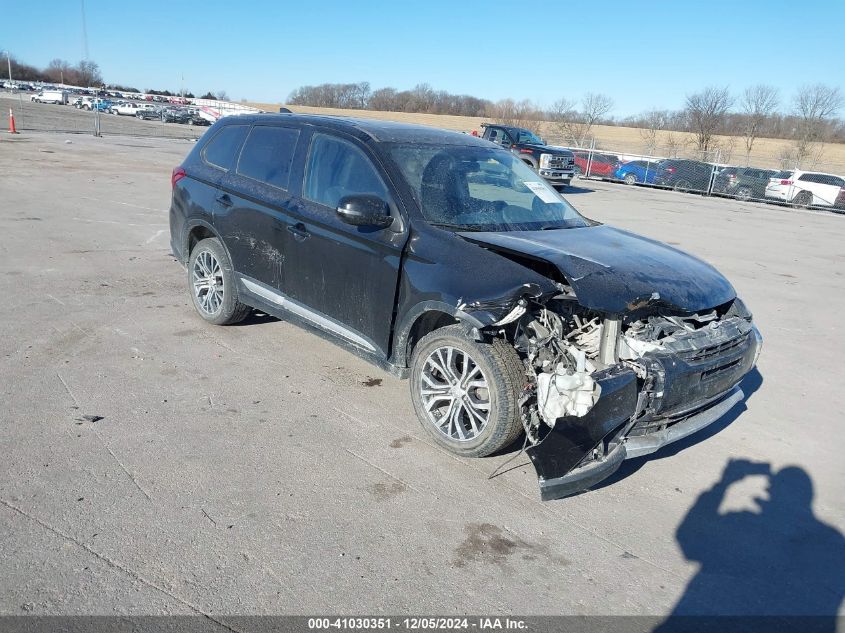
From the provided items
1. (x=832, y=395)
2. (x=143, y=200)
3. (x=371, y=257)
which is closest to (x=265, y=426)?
(x=371, y=257)

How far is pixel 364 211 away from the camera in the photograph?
425 centimetres

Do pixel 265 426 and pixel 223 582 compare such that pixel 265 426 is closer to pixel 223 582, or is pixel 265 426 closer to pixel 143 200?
pixel 223 582

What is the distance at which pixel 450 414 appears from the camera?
411cm

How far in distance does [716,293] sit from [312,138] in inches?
122

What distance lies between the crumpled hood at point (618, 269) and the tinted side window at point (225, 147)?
8.68ft

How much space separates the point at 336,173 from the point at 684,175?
2560 cm

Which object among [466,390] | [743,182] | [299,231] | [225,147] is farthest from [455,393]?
[743,182]

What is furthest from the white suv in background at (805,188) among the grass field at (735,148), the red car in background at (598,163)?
the grass field at (735,148)

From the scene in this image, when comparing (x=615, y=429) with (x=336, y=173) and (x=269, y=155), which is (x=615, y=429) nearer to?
(x=336, y=173)

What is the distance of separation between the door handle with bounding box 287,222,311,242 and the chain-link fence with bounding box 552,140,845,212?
79.4ft

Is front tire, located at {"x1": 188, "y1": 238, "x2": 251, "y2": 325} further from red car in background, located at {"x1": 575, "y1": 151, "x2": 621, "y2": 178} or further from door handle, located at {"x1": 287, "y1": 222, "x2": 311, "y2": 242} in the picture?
red car in background, located at {"x1": 575, "y1": 151, "x2": 621, "y2": 178}

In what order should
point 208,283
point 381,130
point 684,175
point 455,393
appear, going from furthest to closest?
point 684,175 < point 208,283 < point 381,130 < point 455,393

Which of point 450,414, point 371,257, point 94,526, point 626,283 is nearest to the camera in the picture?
point 94,526

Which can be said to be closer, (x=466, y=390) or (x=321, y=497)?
(x=321, y=497)
